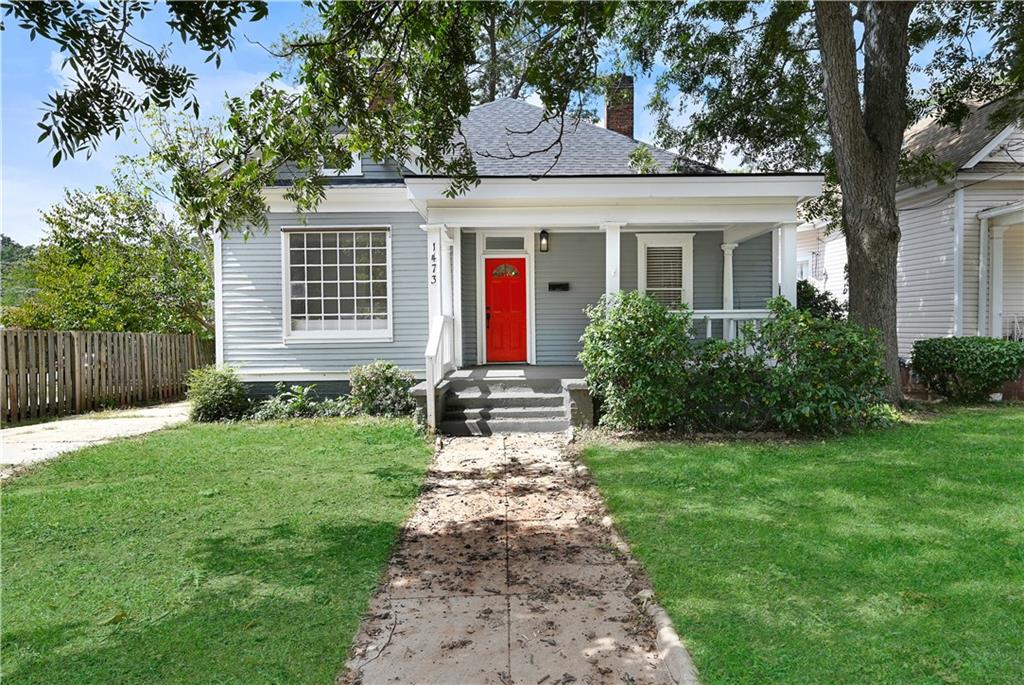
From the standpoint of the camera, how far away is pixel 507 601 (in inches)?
152

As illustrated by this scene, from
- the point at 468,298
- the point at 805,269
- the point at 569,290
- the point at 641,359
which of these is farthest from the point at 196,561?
the point at 805,269

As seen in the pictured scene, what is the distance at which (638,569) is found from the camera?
4242 mm

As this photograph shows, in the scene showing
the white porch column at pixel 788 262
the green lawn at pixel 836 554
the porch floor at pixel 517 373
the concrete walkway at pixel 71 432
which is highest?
the white porch column at pixel 788 262

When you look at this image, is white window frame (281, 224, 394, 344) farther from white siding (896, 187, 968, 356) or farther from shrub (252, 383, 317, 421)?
white siding (896, 187, 968, 356)

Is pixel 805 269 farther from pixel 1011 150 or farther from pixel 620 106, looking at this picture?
pixel 620 106

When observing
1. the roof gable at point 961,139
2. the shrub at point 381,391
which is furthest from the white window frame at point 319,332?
the roof gable at point 961,139

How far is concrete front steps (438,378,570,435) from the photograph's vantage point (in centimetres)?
945

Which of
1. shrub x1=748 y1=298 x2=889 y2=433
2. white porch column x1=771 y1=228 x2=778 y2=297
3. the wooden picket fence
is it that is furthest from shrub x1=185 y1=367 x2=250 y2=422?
white porch column x1=771 y1=228 x2=778 y2=297

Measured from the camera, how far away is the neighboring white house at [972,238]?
13.1 m

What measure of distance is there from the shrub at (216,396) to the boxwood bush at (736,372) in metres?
6.10

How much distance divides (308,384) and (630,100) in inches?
329

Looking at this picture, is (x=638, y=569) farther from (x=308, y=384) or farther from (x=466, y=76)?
(x=308, y=384)

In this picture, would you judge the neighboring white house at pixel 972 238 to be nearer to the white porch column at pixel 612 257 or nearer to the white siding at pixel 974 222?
the white siding at pixel 974 222

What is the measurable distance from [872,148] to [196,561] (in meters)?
10.3
